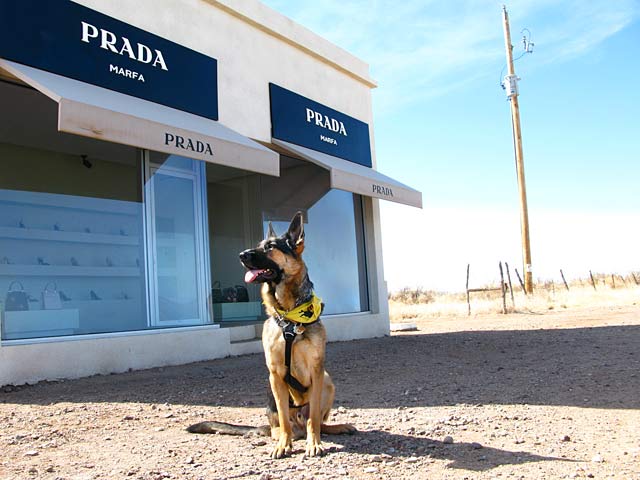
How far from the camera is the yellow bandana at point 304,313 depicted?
12.5 feet

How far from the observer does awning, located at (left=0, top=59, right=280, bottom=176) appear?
5723mm

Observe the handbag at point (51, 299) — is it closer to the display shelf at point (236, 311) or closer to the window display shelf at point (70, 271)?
the window display shelf at point (70, 271)

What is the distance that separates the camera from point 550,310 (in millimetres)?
19250

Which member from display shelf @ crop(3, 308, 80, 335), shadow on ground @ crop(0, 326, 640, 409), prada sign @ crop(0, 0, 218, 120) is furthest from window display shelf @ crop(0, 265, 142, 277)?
prada sign @ crop(0, 0, 218, 120)

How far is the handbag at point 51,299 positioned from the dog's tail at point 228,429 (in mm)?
3895

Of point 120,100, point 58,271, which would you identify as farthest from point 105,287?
point 120,100

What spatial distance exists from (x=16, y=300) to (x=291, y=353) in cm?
476

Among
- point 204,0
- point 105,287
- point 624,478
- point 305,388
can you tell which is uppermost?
point 204,0

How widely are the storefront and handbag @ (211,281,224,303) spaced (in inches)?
1.4

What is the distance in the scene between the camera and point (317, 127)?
35.4ft

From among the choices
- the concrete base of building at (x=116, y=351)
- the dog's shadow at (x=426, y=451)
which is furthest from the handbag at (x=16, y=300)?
the dog's shadow at (x=426, y=451)

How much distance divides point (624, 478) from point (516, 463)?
0.57m

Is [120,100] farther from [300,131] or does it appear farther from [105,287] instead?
[300,131]

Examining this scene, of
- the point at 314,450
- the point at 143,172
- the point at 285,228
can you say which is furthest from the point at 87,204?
the point at 314,450
